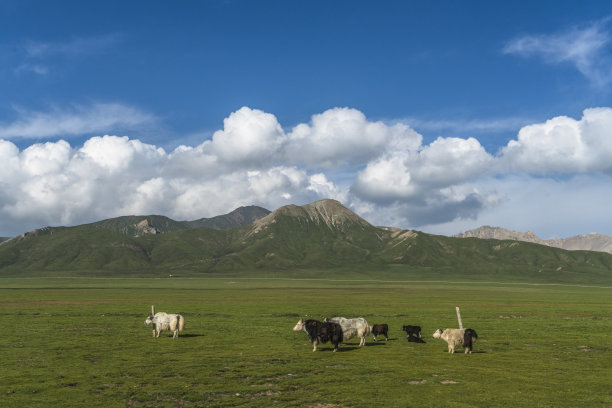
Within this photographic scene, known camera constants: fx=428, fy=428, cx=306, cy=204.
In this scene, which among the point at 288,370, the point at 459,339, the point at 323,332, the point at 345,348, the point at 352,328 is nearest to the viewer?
the point at 288,370

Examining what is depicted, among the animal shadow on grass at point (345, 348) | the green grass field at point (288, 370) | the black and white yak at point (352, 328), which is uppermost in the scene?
the black and white yak at point (352, 328)

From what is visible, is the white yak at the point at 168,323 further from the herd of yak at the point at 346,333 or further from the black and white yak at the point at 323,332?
the black and white yak at the point at 323,332

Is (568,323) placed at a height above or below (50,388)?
below

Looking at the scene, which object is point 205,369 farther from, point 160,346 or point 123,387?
point 160,346

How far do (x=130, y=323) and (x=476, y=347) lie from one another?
117 ft

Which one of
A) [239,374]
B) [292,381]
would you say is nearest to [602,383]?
[292,381]

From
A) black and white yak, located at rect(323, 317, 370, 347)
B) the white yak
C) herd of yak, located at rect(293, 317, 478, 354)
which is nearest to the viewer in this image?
herd of yak, located at rect(293, 317, 478, 354)

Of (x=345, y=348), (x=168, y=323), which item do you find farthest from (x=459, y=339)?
(x=168, y=323)

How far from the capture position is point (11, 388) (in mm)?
20266

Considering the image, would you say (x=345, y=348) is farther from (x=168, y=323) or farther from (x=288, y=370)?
(x=168, y=323)

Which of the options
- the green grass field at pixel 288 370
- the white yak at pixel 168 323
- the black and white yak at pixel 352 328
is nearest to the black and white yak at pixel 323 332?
the green grass field at pixel 288 370

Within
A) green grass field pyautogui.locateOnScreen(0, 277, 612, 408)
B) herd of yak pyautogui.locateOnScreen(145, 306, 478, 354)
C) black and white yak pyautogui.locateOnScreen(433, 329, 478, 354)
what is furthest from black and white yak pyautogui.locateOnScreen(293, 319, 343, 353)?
black and white yak pyautogui.locateOnScreen(433, 329, 478, 354)

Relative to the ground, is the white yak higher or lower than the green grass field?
higher

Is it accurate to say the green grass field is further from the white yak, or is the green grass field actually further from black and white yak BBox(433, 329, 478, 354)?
the white yak
